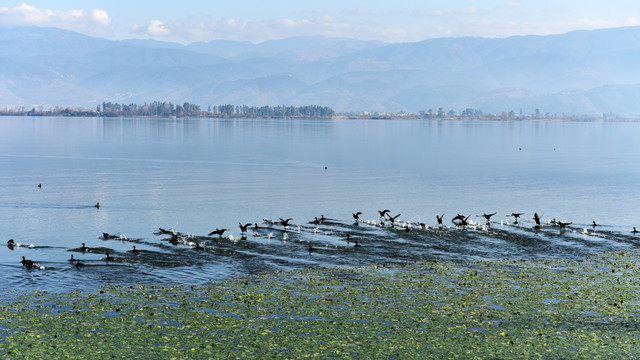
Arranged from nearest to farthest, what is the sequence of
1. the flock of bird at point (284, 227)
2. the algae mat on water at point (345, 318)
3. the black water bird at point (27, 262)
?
the algae mat on water at point (345, 318) → the black water bird at point (27, 262) → the flock of bird at point (284, 227)

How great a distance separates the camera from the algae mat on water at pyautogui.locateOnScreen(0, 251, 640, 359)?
119 feet

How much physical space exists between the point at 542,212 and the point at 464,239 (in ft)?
97.6

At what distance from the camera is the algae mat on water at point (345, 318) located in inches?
1426

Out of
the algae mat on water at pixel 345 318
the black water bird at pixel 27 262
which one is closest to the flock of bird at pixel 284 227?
the black water bird at pixel 27 262

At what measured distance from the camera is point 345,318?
41.3 metres

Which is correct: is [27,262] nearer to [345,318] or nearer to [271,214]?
[345,318]

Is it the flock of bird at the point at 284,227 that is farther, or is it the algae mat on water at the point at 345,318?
the flock of bird at the point at 284,227

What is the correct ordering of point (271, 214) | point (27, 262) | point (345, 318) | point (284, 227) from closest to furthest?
1. point (345, 318)
2. point (27, 262)
3. point (284, 227)
4. point (271, 214)

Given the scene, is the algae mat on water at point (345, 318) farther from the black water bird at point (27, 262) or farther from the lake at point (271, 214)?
the black water bird at point (27, 262)

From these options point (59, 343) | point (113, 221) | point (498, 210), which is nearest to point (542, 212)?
point (498, 210)

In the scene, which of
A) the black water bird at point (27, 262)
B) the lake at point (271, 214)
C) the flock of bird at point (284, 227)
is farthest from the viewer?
the flock of bird at point (284, 227)

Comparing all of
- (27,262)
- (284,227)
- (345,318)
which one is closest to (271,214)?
(284,227)

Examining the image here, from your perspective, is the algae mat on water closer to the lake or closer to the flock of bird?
the lake

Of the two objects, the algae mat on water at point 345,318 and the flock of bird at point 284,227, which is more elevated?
the flock of bird at point 284,227
